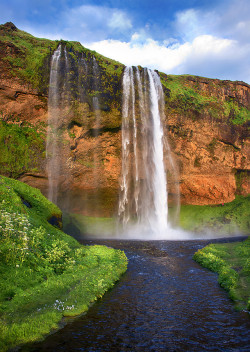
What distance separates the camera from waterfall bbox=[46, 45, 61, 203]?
26328 mm

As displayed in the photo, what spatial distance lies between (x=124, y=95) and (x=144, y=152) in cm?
731

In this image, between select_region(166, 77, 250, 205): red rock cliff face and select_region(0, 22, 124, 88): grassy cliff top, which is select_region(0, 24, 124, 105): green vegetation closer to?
select_region(0, 22, 124, 88): grassy cliff top

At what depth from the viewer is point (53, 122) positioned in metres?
26.9

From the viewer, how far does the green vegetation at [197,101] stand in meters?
32.2

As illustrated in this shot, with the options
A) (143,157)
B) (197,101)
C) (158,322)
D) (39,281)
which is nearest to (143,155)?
(143,157)

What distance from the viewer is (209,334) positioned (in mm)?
6070

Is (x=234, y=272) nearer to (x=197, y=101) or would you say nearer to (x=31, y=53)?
(x=197, y=101)

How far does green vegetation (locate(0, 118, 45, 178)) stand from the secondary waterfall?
981cm

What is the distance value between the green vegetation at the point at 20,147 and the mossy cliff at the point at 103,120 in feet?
0.34

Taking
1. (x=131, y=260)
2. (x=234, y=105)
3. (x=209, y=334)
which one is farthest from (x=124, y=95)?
(x=209, y=334)

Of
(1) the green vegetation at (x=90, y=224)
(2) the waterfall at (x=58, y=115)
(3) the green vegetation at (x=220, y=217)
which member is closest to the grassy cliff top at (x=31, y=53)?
(2) the waterfall at (x=58, y=115)

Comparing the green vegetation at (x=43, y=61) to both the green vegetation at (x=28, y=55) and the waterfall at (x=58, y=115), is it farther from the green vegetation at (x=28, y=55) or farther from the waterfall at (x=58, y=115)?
the waterfall at (x=58, y=115)

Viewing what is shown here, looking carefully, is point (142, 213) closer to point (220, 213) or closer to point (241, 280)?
point (220, 213)

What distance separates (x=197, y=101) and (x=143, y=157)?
35.5ft
